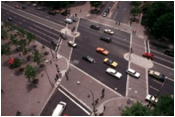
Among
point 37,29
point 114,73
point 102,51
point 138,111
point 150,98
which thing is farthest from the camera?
point 37,29

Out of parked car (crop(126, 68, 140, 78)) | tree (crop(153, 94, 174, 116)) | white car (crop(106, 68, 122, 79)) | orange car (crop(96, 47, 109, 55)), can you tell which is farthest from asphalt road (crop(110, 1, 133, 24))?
tree (crop(153, 94, 174, 116))

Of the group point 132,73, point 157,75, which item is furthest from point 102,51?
point 157,75

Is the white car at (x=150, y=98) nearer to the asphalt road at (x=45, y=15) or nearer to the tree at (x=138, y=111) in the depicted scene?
the tree at (x=138, y=111)

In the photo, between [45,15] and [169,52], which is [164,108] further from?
[45,15]

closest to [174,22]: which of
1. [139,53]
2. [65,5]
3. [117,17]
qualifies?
[139,53]

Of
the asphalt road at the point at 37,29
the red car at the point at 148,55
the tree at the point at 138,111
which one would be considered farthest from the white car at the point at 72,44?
the tree at the point at 138,111

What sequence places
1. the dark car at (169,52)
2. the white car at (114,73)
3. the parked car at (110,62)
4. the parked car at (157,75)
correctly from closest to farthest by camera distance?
the parked car at (157,75) → the white car at (114,73) → the parked car at (110,62) → the dark car at (169,52)

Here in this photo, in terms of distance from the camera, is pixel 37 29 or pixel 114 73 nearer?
pixel 114 73
